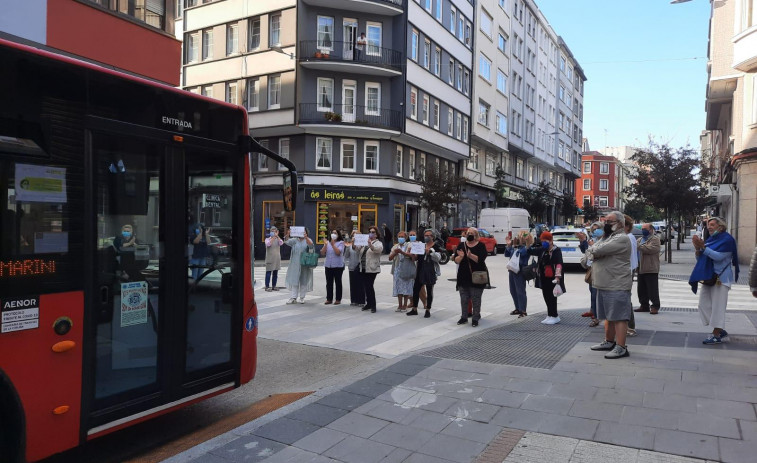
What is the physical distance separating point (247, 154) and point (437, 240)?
20.3 m

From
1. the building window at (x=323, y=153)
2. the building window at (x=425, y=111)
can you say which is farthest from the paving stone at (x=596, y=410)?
the building window at (x=425, y=111)

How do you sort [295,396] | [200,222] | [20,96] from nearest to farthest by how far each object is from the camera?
1. [20,96]
2. [200,222]
3. [295,396]

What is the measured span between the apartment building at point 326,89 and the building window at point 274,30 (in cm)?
5

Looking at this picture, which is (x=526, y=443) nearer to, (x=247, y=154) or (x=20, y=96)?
(x=247, y=154)

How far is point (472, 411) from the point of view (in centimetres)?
523

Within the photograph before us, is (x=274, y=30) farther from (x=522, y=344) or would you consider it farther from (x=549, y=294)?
(x=522, y=344)

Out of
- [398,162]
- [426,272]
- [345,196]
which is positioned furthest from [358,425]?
[398,162]

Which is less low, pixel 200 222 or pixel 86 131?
pixel 86 131

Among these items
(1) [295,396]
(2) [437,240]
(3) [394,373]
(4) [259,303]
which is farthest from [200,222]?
(2) [437,240]

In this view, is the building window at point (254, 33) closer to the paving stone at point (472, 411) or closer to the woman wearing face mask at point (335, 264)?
the woman wearing face mask at point (335, 264)

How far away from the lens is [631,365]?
6699 millimetres

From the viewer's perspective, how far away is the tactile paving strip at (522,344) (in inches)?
284

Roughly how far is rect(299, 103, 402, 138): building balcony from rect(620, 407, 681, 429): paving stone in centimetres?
2645

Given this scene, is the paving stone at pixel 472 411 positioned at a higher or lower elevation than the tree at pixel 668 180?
lower
